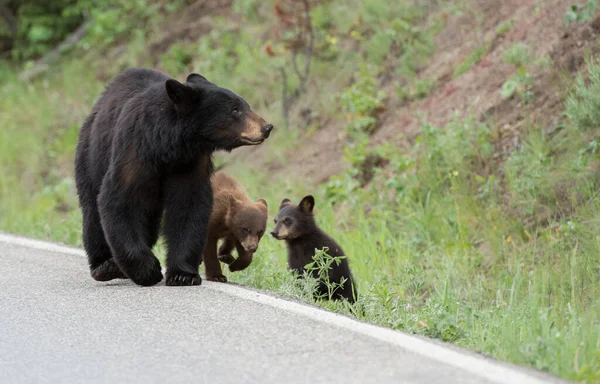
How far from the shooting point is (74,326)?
6.04 meters

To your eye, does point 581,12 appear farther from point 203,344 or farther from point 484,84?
point 203,344

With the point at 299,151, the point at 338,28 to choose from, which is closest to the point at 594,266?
the point at 299,151

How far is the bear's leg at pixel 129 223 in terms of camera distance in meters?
7.04

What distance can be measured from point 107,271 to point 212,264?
31.7 inches

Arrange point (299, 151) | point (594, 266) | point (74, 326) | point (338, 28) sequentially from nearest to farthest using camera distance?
1. point (74, 326)
2. point (594, 266)
3. point (299, 151)
4. point (338, 28)

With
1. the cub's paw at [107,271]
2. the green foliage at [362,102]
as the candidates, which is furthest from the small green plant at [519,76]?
the cub's paw at [107,271]

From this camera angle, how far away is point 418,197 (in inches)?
428

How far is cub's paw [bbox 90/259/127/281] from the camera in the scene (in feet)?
25.0

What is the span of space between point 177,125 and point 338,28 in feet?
28.6

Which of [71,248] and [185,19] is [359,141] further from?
[185,19]

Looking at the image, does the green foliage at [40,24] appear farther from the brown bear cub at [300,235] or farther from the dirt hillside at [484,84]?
the brown bear cub at [300,235]

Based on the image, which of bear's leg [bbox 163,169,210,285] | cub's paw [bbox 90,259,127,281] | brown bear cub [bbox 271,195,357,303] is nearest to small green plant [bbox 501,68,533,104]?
brown bear cub [bbox 271,195,357,303]

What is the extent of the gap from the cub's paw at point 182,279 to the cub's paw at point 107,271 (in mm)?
563

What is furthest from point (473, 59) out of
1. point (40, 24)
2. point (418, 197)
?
point (40, 24)
